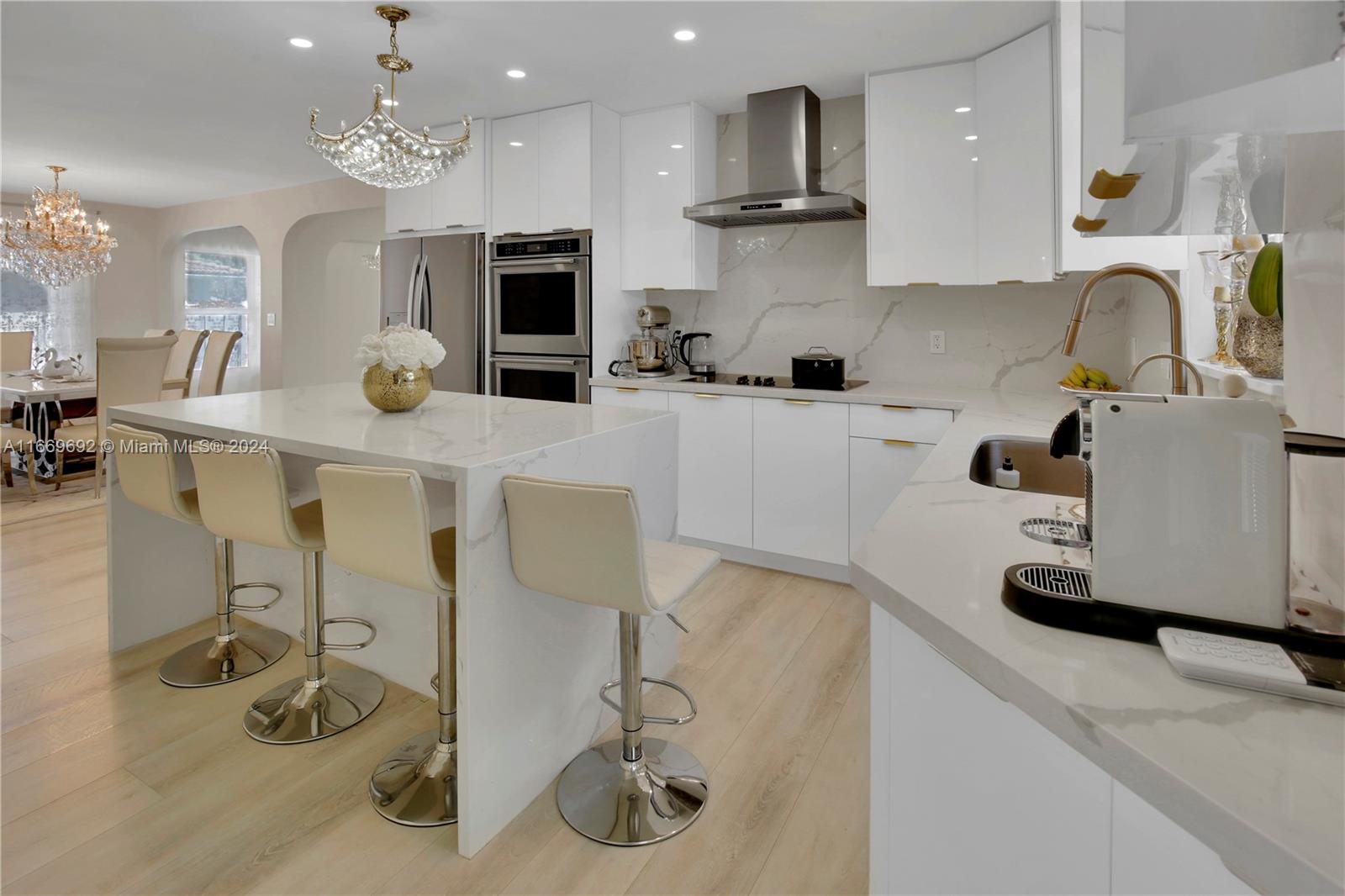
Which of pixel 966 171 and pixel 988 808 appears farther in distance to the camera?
pixel 966 171

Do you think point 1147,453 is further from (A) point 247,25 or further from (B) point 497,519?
(A) point 247,25

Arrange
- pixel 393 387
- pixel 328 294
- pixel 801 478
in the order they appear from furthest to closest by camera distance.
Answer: pixel 328 294 → pixel 801 478 → pixel 393 387

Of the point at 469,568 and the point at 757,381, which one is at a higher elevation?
the point at 757,381

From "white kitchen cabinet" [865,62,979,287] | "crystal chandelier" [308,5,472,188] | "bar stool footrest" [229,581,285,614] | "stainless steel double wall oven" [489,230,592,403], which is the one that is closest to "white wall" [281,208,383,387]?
"stainless steel double wall oven" [489,230,592,403]

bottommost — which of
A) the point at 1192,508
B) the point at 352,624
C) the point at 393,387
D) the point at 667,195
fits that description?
the point at 352,624

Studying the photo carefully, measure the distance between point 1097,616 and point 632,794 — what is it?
140 centimetres

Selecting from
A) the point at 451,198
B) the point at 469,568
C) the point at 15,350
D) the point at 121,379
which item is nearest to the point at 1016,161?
the point at 469,568

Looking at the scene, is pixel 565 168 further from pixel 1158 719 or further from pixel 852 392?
pixel 1158 719

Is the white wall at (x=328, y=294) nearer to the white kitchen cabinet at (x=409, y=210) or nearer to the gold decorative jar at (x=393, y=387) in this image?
the white kitchen cabinet at (x=409, y=210)

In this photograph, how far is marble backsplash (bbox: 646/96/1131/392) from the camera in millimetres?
3379

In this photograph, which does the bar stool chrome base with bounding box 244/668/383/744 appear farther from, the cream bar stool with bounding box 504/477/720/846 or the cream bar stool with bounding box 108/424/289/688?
the cream bar stool with bounding box 504/477/720/846

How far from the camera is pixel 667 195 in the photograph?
3914mm

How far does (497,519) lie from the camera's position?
5.61 ft

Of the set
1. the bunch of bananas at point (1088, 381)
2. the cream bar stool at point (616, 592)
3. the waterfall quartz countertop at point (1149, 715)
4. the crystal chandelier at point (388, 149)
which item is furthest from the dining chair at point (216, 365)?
the waterfall quartz countertop at point (1149, 715)
